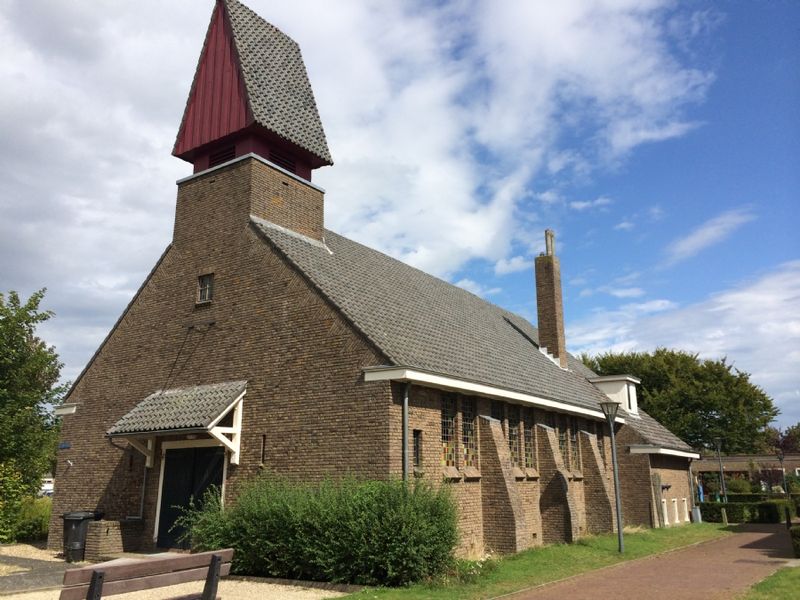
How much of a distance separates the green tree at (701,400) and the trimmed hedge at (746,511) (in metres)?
22.6

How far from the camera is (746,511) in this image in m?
33.9

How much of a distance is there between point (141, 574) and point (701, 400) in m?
56.8

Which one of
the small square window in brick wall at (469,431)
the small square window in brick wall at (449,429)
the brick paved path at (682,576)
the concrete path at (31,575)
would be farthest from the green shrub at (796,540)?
the concrete path at (31,575)

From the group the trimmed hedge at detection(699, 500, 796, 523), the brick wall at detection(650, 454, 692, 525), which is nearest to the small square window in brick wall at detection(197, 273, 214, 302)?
the brick wall at detection(650, 454, 692, 525)

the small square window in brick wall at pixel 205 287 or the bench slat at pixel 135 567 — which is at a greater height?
the small square window in brick wall at pixel 205 287

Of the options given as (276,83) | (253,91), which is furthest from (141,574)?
(276,83)

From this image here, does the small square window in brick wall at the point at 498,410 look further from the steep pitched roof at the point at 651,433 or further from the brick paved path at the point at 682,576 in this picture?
the steep pitched roof at the point at 651,433

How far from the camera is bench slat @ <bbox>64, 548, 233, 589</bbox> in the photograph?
760cm

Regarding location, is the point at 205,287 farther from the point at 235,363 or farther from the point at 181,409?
the point at 181,409

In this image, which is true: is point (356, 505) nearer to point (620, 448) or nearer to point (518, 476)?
point (518, 476)

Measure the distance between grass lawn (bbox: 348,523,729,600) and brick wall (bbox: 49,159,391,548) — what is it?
3082 millimetres

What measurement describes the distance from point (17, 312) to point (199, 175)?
8.14 meters

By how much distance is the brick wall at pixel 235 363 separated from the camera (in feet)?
51.8

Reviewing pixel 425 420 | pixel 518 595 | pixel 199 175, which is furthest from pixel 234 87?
pixel 518 595
